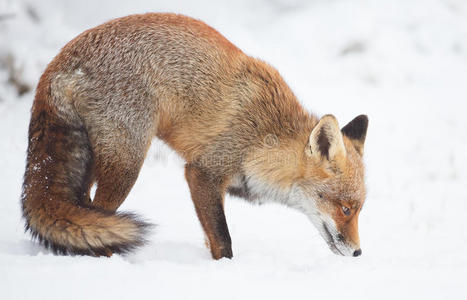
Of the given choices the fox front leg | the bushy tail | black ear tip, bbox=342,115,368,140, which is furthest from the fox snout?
the bushy tail

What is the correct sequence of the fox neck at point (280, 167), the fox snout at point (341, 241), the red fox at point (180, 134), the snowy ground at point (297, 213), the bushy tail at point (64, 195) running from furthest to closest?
the fox neck at point (280, 167), the fox snout at point (341, 241), the red fox at point (180, 134), the bushy tail at point (64, 195), the snowy ground at point (297, 213)

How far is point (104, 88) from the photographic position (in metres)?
3.27

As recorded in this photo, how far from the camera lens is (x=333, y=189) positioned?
3420 mm

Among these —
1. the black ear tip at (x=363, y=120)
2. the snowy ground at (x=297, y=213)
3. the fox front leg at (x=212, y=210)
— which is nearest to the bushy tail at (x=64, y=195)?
the snowy ground at (x=297, y=213)

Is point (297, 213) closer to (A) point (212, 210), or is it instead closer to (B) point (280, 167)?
(B) point (280, 167)

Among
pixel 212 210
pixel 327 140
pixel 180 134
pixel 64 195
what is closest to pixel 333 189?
pixel 327 140

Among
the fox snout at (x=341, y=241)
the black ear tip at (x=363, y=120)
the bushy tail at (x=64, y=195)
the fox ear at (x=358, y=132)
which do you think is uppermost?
the black ear tip at (x=363, y=120)

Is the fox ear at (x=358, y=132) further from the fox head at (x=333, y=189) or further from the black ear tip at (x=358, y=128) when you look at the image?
the fox head at (x=333, y=189)

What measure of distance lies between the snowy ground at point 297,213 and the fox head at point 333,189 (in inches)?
6.7

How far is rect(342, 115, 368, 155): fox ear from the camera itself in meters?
3.91

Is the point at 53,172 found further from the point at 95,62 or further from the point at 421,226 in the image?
the point at 421,226

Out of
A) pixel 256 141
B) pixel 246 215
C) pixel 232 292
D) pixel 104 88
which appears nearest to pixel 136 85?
pixel 104 88

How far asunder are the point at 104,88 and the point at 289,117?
1.42 metres

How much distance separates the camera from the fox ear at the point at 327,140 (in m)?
3.26
